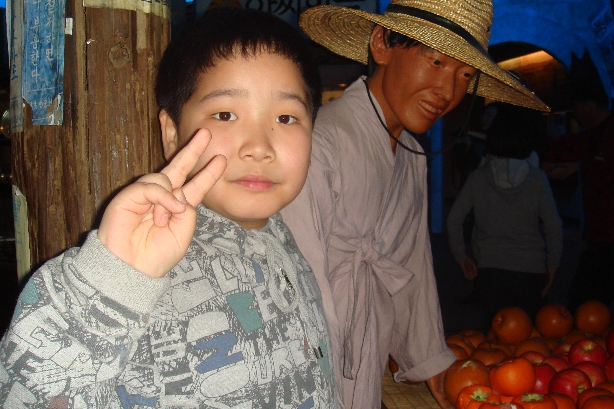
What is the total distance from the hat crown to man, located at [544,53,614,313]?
2252 mm

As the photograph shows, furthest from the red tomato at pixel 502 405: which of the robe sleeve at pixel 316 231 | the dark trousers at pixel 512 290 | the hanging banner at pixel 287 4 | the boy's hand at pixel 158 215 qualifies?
the hanging banner at pixel 287 4

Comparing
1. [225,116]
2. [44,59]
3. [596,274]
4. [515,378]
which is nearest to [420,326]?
[515,378]

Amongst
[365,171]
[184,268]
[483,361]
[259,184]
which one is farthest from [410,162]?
[184,268]

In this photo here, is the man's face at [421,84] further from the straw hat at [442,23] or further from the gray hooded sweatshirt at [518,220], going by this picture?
the gray hooded sweatshirt at [518,220]

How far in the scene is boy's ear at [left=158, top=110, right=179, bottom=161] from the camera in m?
1.16

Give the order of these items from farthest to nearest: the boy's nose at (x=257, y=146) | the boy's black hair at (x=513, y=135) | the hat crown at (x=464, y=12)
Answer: the boy's black hair at (x=513, y=135) < the hat crown at (x=464, y=12) < the boy's nose at (x=257, y=146)

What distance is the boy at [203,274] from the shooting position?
0.72 metres

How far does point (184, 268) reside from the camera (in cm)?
94

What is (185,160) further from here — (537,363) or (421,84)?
(537,363)

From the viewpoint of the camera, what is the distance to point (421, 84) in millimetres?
1769

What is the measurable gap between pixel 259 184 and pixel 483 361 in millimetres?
1446

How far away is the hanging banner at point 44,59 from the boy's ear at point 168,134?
224 millimetres

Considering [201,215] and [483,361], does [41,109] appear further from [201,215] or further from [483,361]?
[483,361]

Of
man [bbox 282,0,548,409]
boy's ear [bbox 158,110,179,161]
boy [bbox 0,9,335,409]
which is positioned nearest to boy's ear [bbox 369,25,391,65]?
man [bbox 282,0,548,409]
